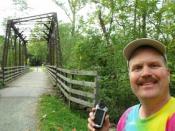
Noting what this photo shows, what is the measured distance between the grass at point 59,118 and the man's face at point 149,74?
235 inches

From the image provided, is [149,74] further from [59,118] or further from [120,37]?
[120,37]

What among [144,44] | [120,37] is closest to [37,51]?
[120,37]

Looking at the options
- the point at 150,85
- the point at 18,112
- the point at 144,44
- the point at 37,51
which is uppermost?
the point at 37,51

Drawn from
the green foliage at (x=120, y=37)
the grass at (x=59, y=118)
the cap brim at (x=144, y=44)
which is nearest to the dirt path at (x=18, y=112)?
→ the grass at (x=59, y=118)

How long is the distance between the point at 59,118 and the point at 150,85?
7846mm

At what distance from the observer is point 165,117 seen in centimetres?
195

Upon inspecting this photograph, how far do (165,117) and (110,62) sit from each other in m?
10.5

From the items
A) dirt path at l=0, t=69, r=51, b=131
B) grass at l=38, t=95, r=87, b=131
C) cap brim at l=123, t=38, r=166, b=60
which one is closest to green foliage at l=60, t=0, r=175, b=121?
grass at l=38, t=95, r=87, b=131

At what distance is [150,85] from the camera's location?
204 centimetres

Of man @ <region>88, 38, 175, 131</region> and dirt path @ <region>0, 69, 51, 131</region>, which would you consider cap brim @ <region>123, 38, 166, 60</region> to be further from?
dirt path @ <region>0, 69, 51, 131</region>

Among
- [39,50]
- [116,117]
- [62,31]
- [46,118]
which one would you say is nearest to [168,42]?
[116,117]

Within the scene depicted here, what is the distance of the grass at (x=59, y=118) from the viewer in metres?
8.73

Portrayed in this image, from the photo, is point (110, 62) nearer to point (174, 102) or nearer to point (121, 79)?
point (121, 79)

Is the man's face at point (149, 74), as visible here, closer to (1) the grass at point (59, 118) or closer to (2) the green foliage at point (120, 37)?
(1) the grass at point (59, 118)
